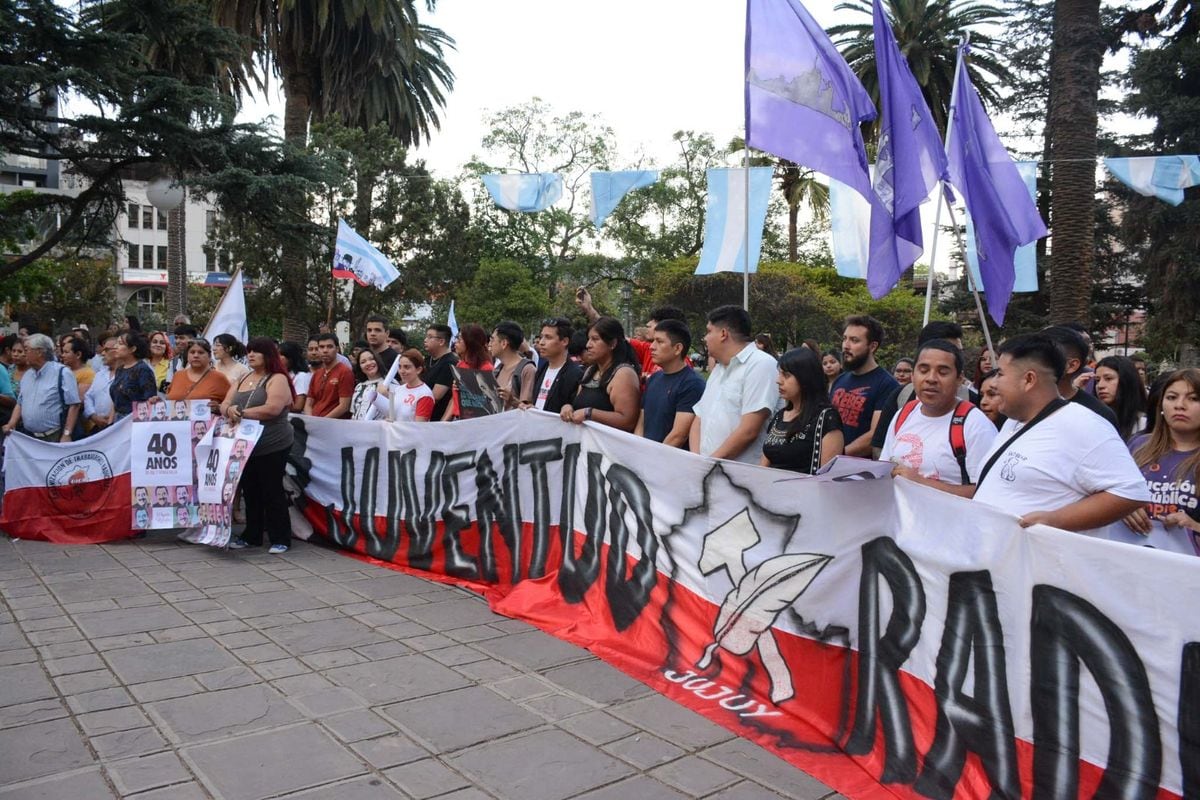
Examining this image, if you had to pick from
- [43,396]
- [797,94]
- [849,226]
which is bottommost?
[43,396]

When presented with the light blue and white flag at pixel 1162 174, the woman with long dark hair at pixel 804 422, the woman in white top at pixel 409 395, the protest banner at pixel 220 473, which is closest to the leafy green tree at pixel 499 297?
the light blue and white flag at pixel 1162 174

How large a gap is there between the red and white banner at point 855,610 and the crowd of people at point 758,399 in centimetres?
27

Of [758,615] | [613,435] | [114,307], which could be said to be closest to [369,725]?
[758,615]

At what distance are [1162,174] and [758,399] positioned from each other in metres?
6.76

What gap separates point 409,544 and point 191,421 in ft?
7.21

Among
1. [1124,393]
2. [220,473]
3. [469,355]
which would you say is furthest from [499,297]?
[1124,393]

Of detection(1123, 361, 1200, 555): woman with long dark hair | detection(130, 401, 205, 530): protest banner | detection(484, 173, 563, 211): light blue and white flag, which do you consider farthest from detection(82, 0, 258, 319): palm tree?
detection(1123, 361, 1200, 555): woman with long dark hair

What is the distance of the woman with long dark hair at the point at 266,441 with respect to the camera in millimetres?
6949

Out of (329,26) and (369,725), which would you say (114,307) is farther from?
(369,725)

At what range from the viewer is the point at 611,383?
563 cm

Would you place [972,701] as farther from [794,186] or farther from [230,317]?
[794,186]

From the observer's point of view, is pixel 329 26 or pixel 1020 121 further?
pixel 1020 121

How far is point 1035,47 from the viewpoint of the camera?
28.6 m

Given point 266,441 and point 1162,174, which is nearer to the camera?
point 266,441
